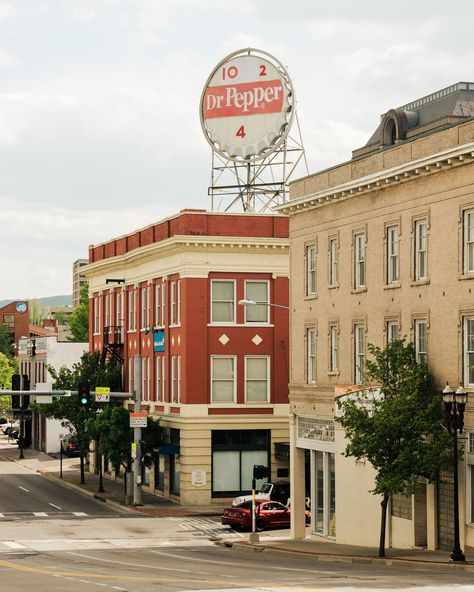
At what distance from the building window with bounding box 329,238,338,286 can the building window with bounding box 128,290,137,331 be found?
1316 inches

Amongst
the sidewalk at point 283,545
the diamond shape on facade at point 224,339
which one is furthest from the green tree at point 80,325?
the diamond shape on facade at point 224,339

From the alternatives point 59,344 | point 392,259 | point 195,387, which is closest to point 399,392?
point 392,259

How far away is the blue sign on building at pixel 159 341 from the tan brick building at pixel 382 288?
67.2ft

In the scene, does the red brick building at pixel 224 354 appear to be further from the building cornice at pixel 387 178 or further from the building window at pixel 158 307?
the building cornice at pixel 387 178

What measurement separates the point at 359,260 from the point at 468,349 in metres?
9.16

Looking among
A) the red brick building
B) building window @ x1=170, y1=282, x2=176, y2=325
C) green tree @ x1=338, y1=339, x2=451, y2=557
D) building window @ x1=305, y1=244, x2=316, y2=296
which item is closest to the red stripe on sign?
the red brick building

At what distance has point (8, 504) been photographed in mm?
71375

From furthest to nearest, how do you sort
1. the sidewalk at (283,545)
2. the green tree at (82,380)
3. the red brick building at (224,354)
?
the green tree at (82,380) < the red brick building at (224,354) < the sidewalk at (283,545)

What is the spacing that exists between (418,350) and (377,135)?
871 inches

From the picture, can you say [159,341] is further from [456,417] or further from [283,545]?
[456,417]

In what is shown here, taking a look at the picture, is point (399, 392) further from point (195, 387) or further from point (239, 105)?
point (239, 105)

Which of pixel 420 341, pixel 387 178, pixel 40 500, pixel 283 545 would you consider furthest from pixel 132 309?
pixel 420 341

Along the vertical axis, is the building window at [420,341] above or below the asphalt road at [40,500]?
above

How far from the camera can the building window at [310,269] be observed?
5325 cm
